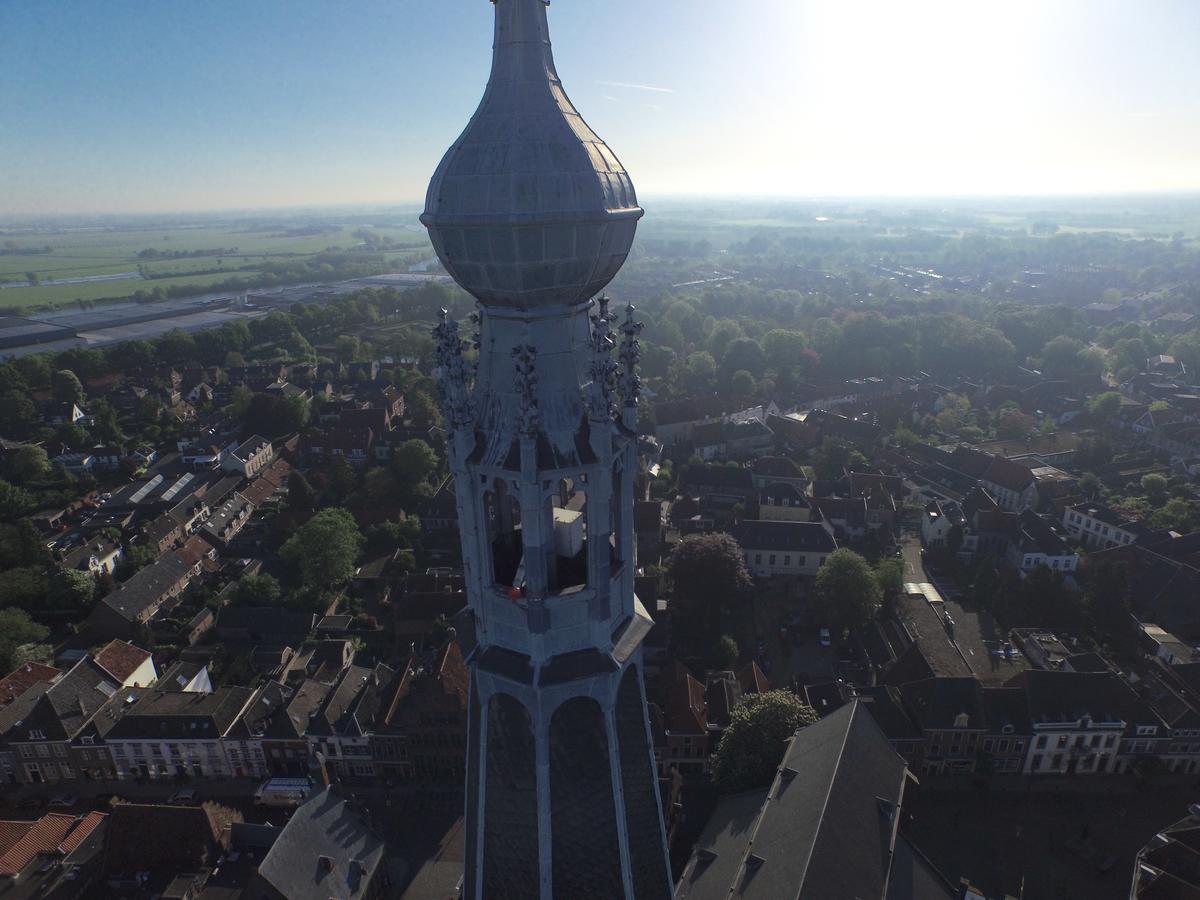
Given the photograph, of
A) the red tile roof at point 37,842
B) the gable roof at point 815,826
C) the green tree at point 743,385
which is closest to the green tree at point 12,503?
the red tile roof at point 37,842

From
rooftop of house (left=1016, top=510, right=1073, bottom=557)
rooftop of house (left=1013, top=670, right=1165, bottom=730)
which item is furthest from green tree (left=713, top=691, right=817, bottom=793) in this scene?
rooftop of house (left=1016, top=510, right=1073, bottom=557)

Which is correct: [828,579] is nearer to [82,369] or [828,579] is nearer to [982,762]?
[982,762]

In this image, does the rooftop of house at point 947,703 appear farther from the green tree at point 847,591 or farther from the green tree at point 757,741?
the green tree at point 757,741

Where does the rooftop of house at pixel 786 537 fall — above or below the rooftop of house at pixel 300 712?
above

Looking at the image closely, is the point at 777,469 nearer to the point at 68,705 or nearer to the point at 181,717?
the point at 181,717

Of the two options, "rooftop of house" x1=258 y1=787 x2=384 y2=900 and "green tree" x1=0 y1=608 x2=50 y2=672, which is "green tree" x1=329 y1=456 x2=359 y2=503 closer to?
"green tree" x1=0 y1=608 x2=50 y2=672

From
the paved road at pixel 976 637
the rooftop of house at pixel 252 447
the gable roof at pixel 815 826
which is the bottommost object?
the paved road at pixel 976 637
